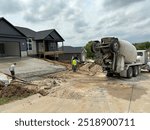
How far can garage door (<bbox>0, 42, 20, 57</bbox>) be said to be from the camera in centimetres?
2839

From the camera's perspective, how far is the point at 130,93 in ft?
36.8

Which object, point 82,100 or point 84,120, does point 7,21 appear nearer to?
point 82,100

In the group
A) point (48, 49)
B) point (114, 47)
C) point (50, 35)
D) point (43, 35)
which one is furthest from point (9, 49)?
point (114, 47)

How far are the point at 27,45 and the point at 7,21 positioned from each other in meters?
6.73

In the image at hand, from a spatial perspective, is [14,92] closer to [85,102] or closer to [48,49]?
[85,102]

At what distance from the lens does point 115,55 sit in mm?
15812

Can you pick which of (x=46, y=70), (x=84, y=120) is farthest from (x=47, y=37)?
(x=84, y=120)

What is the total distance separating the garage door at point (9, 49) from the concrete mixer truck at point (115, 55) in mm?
15111

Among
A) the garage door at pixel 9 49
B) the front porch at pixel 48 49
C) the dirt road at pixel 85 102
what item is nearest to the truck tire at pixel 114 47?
the dirt road at pixel 85 102

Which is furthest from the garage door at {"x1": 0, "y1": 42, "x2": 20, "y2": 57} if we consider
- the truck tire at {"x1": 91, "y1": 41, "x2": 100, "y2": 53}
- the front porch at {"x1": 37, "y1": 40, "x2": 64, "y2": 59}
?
the truck tire at {"x1": 91, "y1": 41, "x2": 100, "y2": 53}

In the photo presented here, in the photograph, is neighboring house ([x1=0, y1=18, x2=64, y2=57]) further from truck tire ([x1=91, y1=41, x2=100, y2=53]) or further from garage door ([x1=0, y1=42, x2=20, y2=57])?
truck tire ([x1=91, y1=41, x2=100, y2=53])

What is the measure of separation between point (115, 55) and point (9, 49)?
62.5 feet

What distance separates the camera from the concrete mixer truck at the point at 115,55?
15751 millimetres

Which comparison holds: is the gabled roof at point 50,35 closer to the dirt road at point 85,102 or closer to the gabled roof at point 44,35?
the gabled roof at point 44,35
